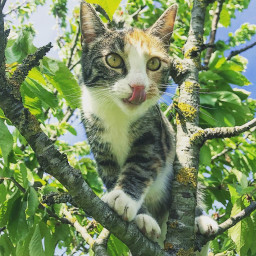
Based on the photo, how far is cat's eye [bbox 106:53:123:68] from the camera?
8.61ft

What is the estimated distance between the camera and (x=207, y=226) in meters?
2.41

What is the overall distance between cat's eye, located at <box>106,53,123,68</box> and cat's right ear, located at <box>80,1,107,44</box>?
0.94 ft

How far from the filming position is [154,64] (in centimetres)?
279

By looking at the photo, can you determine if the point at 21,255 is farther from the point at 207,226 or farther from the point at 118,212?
the point at 207,226

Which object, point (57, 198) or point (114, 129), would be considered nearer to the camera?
point (57, 198)

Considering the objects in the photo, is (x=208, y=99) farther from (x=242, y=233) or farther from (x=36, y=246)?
(x=36, y=246)

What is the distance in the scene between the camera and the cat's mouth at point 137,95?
234cm

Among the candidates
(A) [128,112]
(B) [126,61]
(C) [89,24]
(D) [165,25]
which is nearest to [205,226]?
(A) [128,112]

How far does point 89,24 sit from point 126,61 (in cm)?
48

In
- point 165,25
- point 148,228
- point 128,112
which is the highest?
point 165,25

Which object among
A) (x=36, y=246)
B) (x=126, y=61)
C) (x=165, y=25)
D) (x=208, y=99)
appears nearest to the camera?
(x=36, y=246)

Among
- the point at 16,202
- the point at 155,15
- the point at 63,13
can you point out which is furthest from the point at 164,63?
the point at 63,13

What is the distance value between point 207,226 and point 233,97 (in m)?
1.03

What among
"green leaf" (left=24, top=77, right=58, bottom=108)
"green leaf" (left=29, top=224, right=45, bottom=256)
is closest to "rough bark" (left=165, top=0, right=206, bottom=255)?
"green leaf" (left=29, top=224, right=45, bottom=256)
